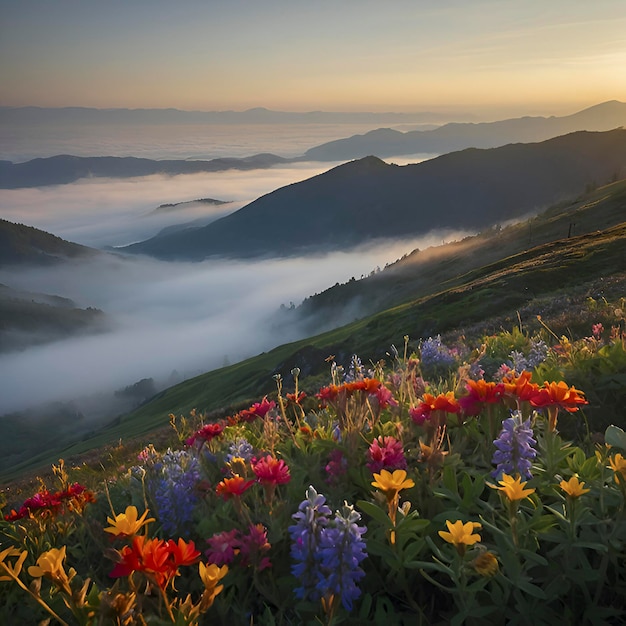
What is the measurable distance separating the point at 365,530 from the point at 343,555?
7.3 inches

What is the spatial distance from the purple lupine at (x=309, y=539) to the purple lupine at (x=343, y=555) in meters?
0.05

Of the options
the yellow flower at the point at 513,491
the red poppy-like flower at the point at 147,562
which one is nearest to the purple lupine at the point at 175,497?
the red poppy-like flower at the point at 147,562

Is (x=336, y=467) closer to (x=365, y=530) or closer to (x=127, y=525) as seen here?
(x=365, y=530)

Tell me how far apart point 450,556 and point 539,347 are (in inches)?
189

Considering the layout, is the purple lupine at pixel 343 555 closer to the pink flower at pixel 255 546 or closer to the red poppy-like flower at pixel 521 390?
the pink flower at pixel 255 546

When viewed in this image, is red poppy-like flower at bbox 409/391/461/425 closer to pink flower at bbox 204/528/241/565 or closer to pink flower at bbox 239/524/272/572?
pink flower at bbox 239/524/272/572

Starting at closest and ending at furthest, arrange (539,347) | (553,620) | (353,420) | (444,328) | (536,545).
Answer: (553,620) → (536,545) → (353,420) → (539,347) → (444,328)

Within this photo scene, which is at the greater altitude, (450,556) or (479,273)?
(450,556)

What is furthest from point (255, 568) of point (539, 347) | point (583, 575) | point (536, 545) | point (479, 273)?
point (479, 273)

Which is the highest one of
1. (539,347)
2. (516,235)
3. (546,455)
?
(546,455)

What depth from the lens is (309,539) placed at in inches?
108

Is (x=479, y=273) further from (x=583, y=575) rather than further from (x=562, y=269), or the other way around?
(x=583, y=575)

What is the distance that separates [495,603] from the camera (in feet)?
8.98

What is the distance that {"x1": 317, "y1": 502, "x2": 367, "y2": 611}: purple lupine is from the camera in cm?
255
